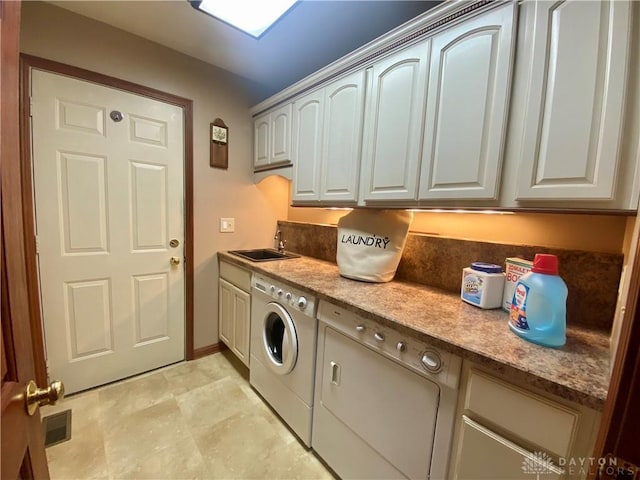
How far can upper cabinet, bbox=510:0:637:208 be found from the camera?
793 mm

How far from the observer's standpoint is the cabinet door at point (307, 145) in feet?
5.71

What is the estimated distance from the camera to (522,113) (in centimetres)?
97

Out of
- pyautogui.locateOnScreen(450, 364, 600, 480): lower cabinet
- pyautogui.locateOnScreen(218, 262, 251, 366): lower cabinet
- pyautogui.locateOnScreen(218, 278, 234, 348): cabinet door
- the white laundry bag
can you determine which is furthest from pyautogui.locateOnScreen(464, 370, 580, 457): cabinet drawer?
pyautogui.locateOnScreen(218, 278, 234, 348): cabinet door

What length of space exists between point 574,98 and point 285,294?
147 cm

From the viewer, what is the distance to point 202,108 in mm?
2115

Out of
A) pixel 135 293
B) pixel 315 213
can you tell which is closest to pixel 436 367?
pixel 315 213

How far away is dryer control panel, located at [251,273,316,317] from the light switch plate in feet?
2.29

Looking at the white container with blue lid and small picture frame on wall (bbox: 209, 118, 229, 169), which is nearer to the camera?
the white container with blue lid

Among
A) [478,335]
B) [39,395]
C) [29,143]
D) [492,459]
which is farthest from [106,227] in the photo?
[492,459]

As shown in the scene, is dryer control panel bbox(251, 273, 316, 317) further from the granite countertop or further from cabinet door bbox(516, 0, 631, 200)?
cabinet door bbox(516, 0, 631, 200)

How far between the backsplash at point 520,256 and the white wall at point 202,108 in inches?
32.7

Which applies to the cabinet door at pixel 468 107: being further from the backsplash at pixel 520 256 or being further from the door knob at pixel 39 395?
the door knob at pixel 39 395

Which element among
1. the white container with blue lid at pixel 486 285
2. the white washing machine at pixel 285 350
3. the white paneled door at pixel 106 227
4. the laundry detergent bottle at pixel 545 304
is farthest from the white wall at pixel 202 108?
the laundry detergent bottle at pixel 545 304

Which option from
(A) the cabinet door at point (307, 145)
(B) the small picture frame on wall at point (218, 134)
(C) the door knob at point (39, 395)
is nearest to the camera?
(C) the door knob at point (39, 395)
